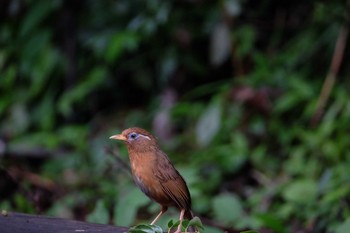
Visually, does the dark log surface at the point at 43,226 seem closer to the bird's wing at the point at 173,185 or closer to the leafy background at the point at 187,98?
the bird's wing at the point at 173,185

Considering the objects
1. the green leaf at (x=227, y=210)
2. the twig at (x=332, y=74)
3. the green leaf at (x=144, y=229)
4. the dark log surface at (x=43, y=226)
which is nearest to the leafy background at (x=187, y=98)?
the twig at (x=332, y=74)

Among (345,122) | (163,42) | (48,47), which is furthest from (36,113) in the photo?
(345,122)

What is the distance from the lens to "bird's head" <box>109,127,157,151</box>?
4.28 m

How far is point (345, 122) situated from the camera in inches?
274

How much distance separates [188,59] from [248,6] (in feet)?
2.49

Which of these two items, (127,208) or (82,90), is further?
(82,90)

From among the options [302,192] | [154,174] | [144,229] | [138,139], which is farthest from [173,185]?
[302,192]

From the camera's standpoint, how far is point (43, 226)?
12.1ft

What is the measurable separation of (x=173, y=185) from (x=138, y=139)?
33 cm

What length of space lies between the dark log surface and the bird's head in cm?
60

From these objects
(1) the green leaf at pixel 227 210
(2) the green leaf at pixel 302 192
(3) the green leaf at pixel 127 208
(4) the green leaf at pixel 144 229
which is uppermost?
(2) the green leaf at pixel 302 192

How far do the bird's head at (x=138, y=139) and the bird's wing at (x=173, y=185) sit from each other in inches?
4.6

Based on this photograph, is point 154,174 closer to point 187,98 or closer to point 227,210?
point 227,210

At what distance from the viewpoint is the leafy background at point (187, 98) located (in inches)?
270
